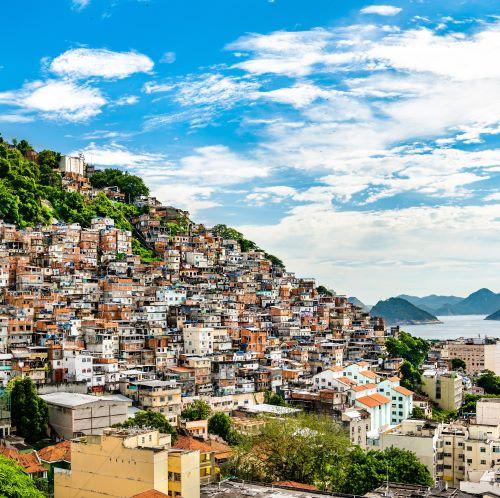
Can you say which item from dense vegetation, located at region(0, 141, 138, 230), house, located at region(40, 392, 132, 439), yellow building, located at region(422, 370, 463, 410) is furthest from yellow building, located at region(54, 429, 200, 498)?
dense vegetation, located at region(0, 141, 138, 230)

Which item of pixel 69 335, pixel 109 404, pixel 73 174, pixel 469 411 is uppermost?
pixel 73 174

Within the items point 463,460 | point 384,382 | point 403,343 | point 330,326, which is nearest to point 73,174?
point 330,326

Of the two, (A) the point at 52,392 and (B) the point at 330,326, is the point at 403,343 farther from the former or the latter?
(A) the point at 52,392

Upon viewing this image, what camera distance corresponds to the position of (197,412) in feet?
89.3

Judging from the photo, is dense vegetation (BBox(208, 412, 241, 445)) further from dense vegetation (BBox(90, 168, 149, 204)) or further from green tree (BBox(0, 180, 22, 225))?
dense vegetation (BBox(90, 168, 149, 204))

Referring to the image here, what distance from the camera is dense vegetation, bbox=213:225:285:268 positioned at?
63394 mm

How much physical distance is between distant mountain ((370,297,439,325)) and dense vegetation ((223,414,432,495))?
491ft

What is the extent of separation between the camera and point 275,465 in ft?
69.9

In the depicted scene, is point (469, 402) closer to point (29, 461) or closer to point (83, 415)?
point (83, 415)

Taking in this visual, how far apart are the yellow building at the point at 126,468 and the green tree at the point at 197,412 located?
9.83 meters

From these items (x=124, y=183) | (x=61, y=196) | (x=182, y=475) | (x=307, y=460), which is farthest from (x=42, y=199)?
(x=182, y=475)

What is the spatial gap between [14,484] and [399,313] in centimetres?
16371

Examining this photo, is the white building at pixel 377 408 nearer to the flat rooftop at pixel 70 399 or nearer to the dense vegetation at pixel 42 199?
the flat rooftop at pixel 70 399

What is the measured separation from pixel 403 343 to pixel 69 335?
25299 mm
